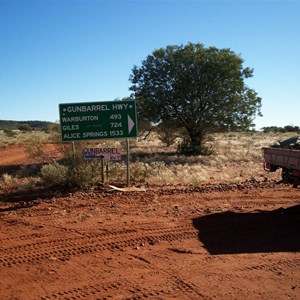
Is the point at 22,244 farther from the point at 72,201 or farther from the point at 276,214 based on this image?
the point at 276,214

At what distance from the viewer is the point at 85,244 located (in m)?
6.39

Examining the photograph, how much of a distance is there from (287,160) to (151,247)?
3.61 metres

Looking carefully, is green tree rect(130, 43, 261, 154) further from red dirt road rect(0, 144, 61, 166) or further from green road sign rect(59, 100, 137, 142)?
green road sign rect(59, 100, 137, 142)

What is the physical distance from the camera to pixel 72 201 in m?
9.68

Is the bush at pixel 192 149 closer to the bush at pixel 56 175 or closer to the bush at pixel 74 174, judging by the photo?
the bush at pixel 74 174

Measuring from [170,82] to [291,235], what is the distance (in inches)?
691

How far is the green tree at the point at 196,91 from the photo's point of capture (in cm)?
2280

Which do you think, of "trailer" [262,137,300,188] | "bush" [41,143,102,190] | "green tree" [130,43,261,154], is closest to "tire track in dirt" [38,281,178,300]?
"trailer" [262,137,300,188]

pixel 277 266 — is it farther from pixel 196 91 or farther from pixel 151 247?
pixel 196 91

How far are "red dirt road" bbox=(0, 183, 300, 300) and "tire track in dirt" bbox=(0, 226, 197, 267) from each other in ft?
0.05

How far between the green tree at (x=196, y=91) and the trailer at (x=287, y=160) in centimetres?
1408

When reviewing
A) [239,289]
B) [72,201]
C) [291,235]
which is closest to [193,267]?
[239,289]

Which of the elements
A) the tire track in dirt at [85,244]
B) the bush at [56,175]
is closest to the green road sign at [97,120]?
the bush at [56,175]

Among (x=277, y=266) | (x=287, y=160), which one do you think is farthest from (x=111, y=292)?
(x=287, y=160)
